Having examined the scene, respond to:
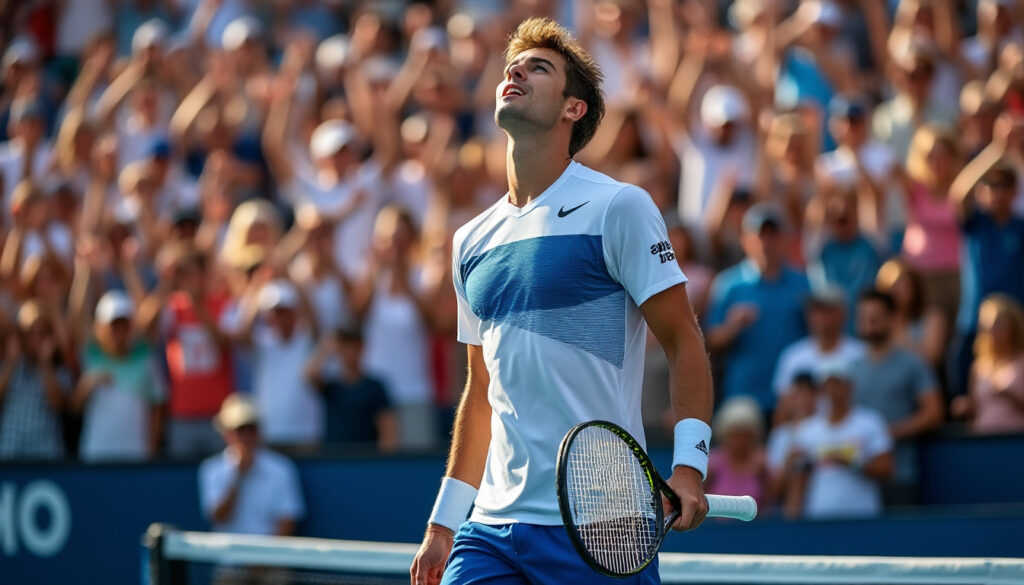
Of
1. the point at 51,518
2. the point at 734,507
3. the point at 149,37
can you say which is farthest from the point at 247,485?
the point at 734,507

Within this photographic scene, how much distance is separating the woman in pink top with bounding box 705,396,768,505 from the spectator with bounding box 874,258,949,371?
1.15 metres

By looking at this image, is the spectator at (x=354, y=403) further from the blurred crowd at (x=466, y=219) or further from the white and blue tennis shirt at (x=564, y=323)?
the white and blue tennis shirt at (x=564, y=323)

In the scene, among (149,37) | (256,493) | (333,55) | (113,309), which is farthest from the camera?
(149,37)

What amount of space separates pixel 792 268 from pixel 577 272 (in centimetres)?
567

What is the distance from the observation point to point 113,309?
1012 centimetres

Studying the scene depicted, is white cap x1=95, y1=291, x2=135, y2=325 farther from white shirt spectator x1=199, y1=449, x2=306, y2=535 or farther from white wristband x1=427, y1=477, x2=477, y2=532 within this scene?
white wristband x1=427, y1=477, x2=477, y2=532

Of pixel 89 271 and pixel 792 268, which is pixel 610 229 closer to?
pixel 792 268

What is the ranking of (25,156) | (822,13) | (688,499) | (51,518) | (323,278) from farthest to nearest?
(25,156), (822,13), (323,278), (51,518), (688,499)

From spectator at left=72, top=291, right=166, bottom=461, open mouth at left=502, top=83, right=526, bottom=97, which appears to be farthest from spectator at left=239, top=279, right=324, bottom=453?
open mouth at left=502, top=83, right=526, bottom=97

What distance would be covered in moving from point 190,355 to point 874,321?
4.50 metres

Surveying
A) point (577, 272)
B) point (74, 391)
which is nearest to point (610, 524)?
point (577, 272)

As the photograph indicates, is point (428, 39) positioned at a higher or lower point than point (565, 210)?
higher

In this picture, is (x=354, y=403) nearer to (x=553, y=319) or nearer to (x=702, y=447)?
(x=553, y=319)

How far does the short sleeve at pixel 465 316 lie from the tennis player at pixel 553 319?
0.10 meters
